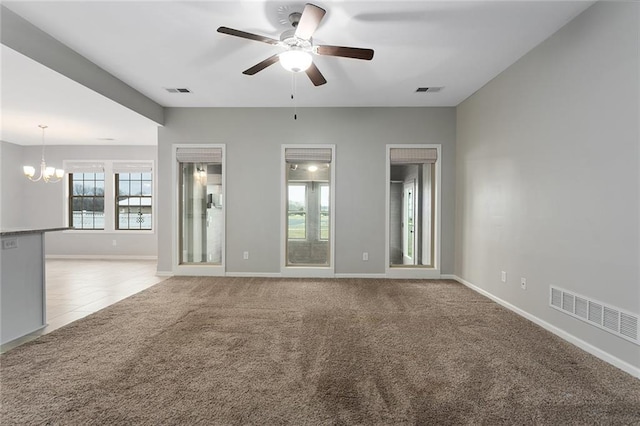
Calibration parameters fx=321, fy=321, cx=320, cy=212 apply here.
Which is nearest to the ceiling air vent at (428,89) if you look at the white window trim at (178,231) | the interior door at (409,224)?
the interior door at (409,224)

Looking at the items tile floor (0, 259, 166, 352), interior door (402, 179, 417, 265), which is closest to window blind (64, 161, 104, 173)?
tile floor (0, 259, 166, 352)

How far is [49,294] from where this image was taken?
14.0ft

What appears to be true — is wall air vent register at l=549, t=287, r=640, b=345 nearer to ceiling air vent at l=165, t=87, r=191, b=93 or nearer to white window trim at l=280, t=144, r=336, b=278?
white window trim at l=280, t=144, r=336, b=278

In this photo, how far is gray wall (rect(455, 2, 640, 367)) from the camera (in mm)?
2289

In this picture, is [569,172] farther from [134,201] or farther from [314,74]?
[134,201]

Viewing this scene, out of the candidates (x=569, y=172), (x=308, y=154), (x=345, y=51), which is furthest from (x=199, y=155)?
(x=569, y=172)

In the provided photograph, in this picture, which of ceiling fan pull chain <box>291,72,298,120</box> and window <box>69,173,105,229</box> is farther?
window <box>69,173,105,229</box>

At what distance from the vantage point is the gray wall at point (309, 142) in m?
5.21

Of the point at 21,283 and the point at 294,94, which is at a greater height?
the point at 294,94

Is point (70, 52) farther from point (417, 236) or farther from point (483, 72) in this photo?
point (417, 236)

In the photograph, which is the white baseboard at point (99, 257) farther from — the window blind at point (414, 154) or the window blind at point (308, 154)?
the window blind at point (414, 154)

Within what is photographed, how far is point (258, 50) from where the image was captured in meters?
3.39

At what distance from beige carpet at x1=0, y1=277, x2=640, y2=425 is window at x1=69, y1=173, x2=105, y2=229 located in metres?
4.90

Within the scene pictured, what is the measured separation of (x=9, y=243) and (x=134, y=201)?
502 cm
